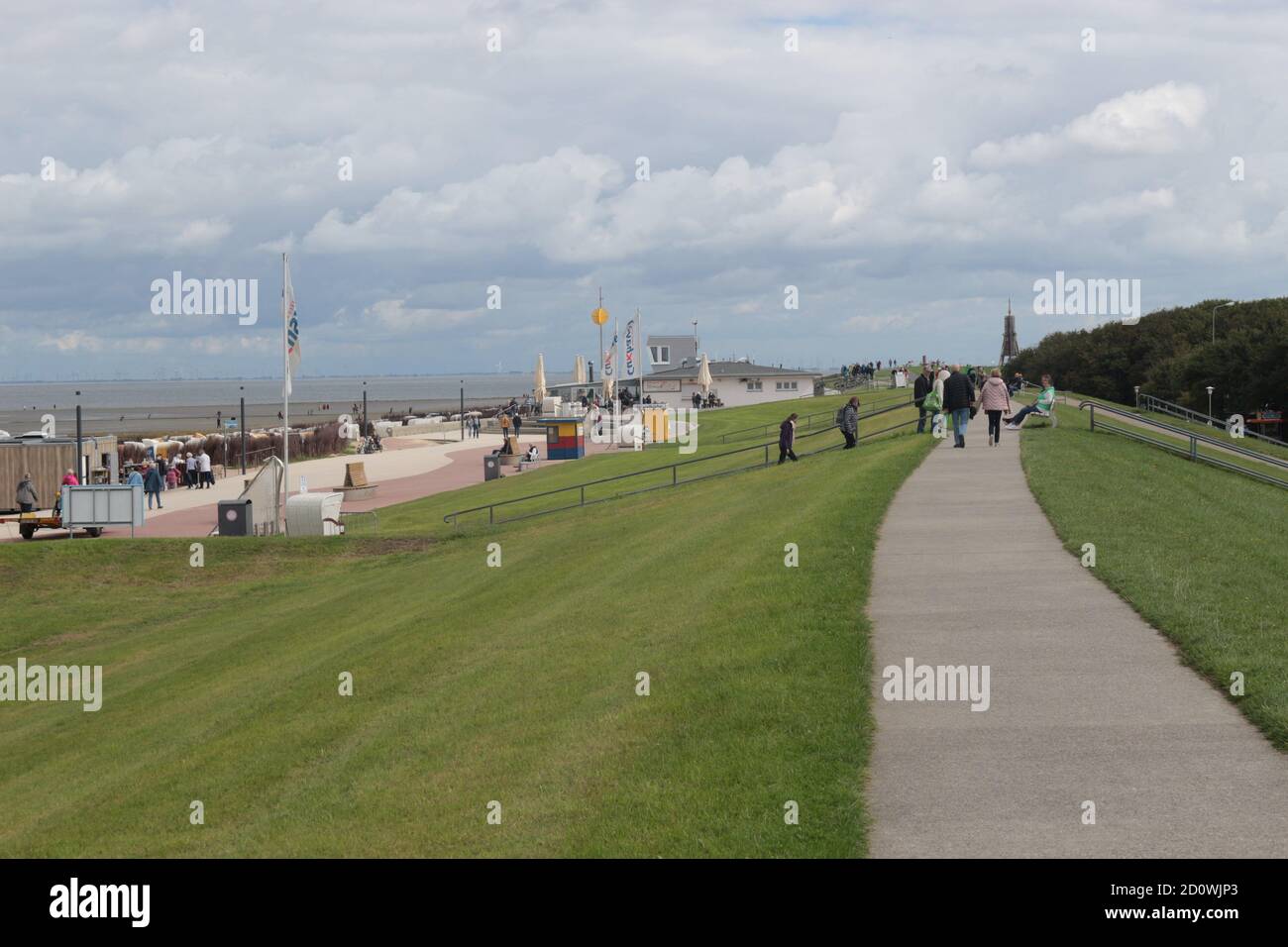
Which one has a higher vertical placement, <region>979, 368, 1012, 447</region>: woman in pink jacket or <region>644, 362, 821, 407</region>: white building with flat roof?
<region>644, 362, 821, 407</region>: white building with flat roof

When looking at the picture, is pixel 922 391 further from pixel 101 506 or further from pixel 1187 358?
pixel 1187 358

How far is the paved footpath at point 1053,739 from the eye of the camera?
6.70m

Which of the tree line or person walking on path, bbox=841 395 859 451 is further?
the tree line

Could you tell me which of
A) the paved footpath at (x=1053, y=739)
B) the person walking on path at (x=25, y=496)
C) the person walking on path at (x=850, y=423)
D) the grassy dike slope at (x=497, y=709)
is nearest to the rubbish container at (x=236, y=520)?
the grassy dike slope at (x=497, y=709)

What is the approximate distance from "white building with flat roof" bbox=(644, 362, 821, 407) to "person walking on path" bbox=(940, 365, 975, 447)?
217 ft

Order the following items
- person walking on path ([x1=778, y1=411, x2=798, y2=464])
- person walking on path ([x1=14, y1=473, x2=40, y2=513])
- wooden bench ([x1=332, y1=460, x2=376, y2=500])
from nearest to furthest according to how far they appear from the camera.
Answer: person walking on path ([x1=778, y1=411, x2=798, y2=464])
person walking on path ([x1=14, y1=473, x2=40, y2=513])
wooden bench ([x1=332, y1=460, x2=376, y2=500])

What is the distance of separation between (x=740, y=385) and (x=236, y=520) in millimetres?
68999

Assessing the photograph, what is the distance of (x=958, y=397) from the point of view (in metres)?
26.3

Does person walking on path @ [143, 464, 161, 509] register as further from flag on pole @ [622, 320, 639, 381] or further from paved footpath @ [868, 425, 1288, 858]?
paved footpath @ [868, 425, 1288, 858]

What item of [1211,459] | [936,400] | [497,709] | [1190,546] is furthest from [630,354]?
[497,709]

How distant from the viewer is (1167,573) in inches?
515

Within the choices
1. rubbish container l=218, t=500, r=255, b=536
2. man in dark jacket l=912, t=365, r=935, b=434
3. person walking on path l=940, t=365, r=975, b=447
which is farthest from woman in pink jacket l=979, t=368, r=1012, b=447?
rubbish container l=218, t=500, r=255, b=536

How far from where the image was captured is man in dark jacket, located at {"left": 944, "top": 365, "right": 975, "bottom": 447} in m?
26.1

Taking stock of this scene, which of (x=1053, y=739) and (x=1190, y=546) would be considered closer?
(x=1053, y=739)
